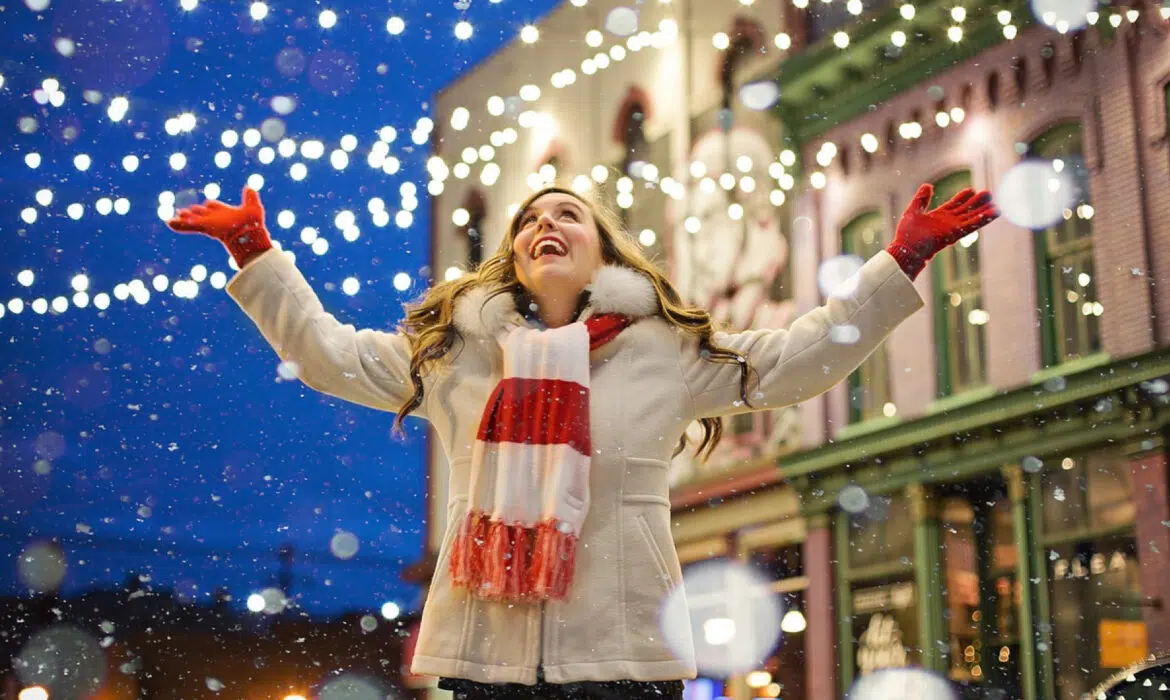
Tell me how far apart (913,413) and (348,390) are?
4799mm

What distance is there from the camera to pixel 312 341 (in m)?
2.42

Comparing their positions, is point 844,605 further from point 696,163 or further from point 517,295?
point 517,295

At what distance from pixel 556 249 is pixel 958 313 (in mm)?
4598

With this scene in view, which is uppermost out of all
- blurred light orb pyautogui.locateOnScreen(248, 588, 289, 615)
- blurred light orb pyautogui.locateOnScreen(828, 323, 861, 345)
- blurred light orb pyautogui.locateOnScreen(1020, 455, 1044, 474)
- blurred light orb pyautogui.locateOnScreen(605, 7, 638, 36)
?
blurred light orb pyautogui.locateOnScreen(605, 7, 638, 36)

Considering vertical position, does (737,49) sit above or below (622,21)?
below

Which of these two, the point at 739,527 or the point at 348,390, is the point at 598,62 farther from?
the point at 348,390

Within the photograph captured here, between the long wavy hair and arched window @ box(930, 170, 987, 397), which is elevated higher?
arched window @ box(930, 170, 987, 397)

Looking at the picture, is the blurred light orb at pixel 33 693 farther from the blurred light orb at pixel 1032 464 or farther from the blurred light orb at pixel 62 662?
the blurred light orb at pixel 1032 464

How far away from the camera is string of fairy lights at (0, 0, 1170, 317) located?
229 inches

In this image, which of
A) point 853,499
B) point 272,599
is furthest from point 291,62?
point 853,499

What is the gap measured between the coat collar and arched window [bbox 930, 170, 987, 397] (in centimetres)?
440

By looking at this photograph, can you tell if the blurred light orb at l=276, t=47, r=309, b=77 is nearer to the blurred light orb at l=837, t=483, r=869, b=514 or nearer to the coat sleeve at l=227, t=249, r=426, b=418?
the blurred light orb at l=837, t=483, r=869, b=514

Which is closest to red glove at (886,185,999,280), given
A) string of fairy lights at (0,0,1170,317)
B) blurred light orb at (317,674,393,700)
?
string of fairy lights at (0,0,1170,317)

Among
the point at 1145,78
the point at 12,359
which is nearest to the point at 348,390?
the point at 12,359
